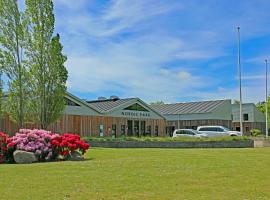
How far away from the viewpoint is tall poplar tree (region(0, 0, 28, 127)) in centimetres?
2673

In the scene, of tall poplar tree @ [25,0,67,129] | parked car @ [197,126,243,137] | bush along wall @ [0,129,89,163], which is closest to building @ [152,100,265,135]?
parked car @ [197,126,243,137]

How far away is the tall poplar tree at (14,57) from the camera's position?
26.7 metres

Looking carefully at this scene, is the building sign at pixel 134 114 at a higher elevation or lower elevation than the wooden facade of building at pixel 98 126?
higher

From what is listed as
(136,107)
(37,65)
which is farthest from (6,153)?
(136,107)

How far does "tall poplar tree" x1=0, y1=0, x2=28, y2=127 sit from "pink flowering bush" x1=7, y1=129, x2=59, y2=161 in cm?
945

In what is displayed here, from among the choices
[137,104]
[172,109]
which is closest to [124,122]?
[137,104]

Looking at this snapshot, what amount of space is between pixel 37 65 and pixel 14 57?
5.43 feet

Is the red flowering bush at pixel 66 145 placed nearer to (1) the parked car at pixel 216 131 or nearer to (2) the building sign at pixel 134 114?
(1) the parked car at pixel 216 131

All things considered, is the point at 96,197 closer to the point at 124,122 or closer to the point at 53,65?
the point at 53,65

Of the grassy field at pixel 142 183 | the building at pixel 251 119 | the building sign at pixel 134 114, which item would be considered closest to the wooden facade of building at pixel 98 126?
the building sign at pixel 134 114

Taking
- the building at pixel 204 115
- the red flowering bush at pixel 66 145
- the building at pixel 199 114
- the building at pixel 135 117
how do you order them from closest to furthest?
the red flowering bush at pixel 66 145 → the building at pixel 135 117 → the building at pixel 199 114 → the building at pixel 204 115

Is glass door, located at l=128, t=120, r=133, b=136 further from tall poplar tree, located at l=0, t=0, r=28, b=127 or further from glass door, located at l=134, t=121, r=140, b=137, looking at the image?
tall poplar tree, located at l=0, t=0, r=28, b=127

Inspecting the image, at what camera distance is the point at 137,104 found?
4997 cm

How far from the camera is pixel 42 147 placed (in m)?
18.1
